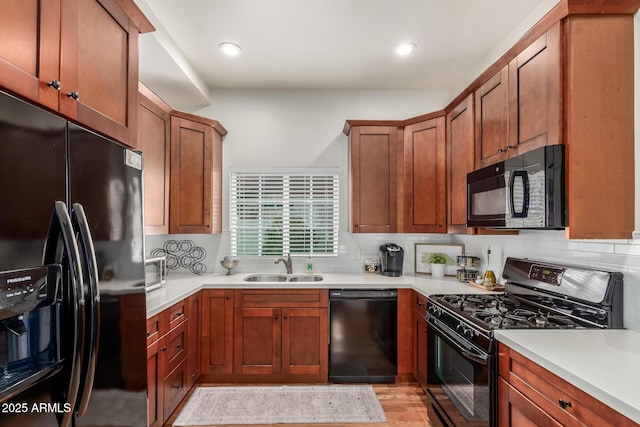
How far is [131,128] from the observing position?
5.15ft

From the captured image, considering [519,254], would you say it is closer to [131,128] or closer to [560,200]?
[560,200]

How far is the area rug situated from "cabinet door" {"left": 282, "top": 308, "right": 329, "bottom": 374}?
188 millimetres

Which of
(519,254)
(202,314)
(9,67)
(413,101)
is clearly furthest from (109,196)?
(413,101)

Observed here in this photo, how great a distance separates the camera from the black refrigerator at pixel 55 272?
0.85 metres

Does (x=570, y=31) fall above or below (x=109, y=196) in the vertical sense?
above

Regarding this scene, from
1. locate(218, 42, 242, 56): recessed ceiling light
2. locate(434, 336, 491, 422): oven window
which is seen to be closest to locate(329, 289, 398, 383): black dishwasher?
locate(434, 336, 491, 422): oven window

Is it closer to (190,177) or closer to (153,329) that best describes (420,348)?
(153,329)

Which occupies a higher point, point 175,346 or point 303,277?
point 303,277

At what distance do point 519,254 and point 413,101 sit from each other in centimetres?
192

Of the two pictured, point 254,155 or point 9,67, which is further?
point 254,155

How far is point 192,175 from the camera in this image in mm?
3012

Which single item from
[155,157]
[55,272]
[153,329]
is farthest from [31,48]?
[155,157]

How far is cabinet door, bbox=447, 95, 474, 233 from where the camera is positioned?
247cm

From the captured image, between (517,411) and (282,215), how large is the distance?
2544 mm
